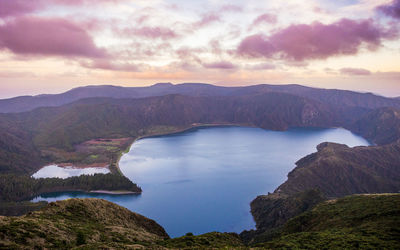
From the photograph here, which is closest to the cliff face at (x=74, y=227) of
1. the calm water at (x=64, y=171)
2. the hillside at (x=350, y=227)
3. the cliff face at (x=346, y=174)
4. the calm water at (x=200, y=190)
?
the hillside at (x=350, y=227)

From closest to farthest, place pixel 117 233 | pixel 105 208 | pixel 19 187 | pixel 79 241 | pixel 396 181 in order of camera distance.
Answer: pixel 79 241
pixel 117 233
pixel 105 208
pixel 19 187
pixel 396 181

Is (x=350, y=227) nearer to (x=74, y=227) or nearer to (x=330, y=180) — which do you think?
(x=74, y=227)

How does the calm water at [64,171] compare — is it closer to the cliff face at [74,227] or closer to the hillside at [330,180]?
the hillside at [330,180]

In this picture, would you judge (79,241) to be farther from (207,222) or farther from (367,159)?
(367,159)

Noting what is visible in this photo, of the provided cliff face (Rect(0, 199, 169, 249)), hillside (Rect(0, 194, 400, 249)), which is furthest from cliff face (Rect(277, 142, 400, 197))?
cliff face (Rect(0, 199, 169, 249))

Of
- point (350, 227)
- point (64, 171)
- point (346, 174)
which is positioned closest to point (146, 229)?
point (350, 227)

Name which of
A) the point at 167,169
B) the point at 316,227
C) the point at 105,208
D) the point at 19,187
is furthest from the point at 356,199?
the point at 19,187

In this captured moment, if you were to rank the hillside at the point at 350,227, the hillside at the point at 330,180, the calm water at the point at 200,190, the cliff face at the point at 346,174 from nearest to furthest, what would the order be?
the hillside at the point at 350,227
the hillside at the point at 330,180
the calm water at the point at 200,190
the cliff face at the point at 346,174
